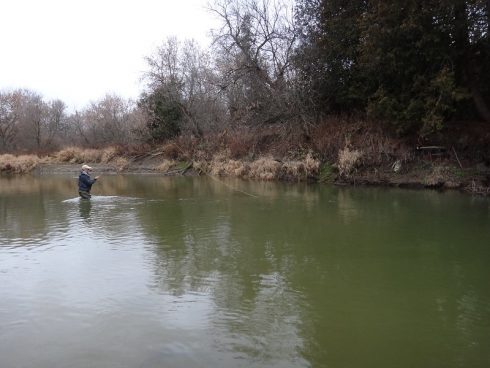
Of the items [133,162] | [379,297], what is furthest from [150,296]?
[133,162]

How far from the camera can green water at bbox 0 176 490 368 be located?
5258mm

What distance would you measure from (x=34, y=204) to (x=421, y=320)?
15461mm

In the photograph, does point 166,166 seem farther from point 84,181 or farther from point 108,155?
point 84,181

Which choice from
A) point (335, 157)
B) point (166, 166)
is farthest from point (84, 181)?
point (166, 166)

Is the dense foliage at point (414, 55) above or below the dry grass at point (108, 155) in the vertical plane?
above

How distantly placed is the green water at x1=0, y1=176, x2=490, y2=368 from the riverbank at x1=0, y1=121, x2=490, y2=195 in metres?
6.75

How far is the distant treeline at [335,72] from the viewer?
18.9 m

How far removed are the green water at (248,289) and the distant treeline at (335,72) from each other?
26.1ft

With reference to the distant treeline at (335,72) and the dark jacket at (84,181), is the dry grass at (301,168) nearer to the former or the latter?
the distant treeline at (335,72)

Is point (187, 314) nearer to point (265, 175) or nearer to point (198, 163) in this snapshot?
point (265, 175)

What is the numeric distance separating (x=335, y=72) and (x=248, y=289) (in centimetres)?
2051

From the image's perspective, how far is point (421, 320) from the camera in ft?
19.8

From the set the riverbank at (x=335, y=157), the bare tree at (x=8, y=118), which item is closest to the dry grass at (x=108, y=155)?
the riverbank at (x=335, y=157)

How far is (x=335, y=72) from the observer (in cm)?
2558
